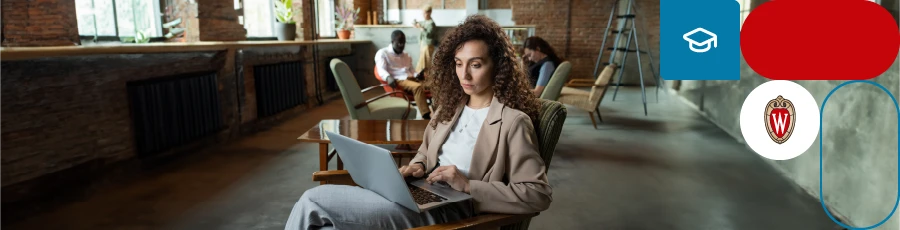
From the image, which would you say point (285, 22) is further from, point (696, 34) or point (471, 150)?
point (471, 150)

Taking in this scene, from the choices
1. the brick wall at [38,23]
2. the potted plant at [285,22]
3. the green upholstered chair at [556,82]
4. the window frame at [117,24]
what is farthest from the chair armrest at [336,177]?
the potted plant at [285,22]

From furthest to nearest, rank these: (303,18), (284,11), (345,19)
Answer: (345,19) < (303,18) < (284,11)

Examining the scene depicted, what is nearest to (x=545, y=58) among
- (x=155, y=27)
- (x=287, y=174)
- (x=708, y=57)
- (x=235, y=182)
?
(x=708, y=57)

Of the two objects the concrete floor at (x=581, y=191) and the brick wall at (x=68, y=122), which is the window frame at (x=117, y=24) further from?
the concrete floor at (x=581, y=191)

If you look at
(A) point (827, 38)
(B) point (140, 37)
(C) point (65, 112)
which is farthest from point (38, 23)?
(A) point (827, 38)

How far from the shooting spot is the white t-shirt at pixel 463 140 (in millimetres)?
1804

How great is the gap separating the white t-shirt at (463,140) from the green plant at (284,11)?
5929 millimetres

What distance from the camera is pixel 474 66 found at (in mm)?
1774

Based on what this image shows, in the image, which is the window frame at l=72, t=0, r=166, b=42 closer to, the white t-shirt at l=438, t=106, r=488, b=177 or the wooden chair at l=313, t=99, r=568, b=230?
the white t-shirt at l=438, t=106, r=488, b=177

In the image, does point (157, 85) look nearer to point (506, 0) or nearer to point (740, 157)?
point (740, 157)

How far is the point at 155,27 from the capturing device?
19.0ft

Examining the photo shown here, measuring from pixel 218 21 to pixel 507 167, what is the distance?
5.08 metres

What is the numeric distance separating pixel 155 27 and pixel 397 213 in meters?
5.10

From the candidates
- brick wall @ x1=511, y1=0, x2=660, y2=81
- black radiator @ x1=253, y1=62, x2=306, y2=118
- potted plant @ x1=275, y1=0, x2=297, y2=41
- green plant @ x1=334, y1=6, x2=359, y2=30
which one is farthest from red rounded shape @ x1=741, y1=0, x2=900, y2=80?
brick wall @ x1=511, y1=0, x2=660, y2=81
